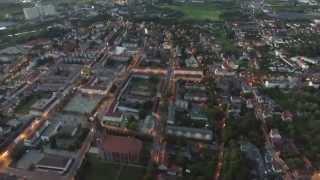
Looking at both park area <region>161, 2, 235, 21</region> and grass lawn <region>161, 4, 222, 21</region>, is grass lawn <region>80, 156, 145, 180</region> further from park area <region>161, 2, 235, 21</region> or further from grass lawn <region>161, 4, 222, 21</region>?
grass lawn <region>161, 4, 222, 21</region>

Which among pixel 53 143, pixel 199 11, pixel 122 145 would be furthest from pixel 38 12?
pixel 122 145

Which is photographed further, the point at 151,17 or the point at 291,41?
the point at 151,17

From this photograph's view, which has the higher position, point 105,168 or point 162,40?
point 162,40

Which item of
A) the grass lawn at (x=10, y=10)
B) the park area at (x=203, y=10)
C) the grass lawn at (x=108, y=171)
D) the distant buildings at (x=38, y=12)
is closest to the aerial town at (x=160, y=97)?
the grass lawn at (x=108, y=171)

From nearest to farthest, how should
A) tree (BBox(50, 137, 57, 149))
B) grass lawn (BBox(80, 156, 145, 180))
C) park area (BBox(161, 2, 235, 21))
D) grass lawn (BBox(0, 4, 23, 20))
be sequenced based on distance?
grass lawn (BBox(80, 156, 145, 180)) < tree (BBox(50, 137, 57, 149)) < park area (BBox(161, 2, 235, 21)) < grass lawn (BBox(0, 4, 23, 20))

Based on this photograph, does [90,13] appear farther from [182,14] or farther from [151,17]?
[182,14]

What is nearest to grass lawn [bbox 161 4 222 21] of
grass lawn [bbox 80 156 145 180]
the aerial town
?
the aerial town

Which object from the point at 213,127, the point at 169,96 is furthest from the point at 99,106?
the point at 213,127
